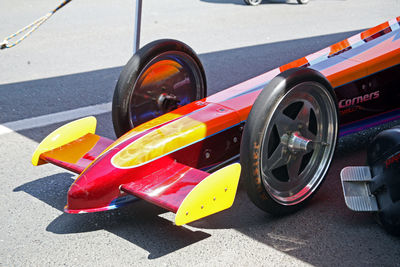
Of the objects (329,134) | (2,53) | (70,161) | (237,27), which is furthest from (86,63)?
(329,134)

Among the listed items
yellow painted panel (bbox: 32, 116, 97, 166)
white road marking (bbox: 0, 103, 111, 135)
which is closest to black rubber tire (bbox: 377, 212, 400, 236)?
yellow painted panel (bbox: 32, 116, 97, 166)

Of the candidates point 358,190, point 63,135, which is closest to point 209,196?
point 358,190

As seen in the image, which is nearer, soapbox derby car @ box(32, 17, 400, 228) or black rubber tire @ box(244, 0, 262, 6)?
soapbox derby car @ box(32, 17, 400, 228)

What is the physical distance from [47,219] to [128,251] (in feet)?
2.05

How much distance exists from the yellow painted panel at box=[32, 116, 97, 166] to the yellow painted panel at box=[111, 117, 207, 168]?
513 mm

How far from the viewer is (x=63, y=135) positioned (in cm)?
341

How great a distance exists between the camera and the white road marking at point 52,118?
4.79m

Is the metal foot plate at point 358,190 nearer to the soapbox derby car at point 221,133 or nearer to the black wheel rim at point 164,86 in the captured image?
the soapbox derby car at point 221,133

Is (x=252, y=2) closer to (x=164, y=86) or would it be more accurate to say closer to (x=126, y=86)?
(x=164, y=86)

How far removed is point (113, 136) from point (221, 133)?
154 centimetres

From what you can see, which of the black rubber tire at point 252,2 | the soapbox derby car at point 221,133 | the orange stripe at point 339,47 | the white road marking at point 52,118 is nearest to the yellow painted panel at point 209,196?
Result: the soapbox derby car at point 221,133

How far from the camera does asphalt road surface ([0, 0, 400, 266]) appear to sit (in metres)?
2.88

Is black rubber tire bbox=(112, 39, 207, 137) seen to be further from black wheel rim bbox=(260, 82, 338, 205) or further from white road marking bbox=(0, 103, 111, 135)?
white road marking bbox=(0, 103, 111, 135)

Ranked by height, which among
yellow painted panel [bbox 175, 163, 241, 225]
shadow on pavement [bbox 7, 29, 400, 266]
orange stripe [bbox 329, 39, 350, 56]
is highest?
orange stripe [bbox 329, 39, 350, 56]
